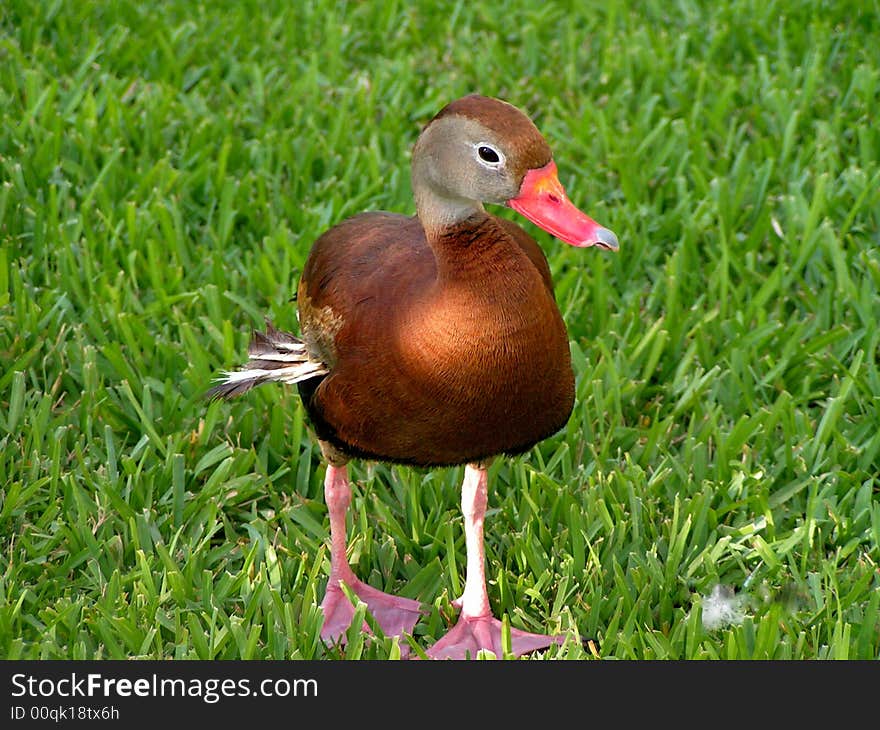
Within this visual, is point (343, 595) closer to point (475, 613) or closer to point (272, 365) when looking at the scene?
point (475, 613)

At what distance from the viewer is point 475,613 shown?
3.38 meters

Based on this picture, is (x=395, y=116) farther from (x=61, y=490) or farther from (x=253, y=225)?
(x=61, y=490)

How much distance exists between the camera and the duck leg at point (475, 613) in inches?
130

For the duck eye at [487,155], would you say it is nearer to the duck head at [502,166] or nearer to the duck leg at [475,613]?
the duck head at [502,166]

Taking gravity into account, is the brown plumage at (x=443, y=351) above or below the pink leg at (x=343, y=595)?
above

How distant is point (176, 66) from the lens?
5.87m

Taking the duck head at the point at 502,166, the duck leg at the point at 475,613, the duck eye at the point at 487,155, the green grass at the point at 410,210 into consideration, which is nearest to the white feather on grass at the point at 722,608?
the green grass at the point at 410,210

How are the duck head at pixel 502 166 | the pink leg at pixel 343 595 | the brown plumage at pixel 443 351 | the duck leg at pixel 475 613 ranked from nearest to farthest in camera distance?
the duck head at pixel 502 166, the brown plumage at pixel 443 351, the duck leg at pixel 475 613, the pink leg at pixel 343 595

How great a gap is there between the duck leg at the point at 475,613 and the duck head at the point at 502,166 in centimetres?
76

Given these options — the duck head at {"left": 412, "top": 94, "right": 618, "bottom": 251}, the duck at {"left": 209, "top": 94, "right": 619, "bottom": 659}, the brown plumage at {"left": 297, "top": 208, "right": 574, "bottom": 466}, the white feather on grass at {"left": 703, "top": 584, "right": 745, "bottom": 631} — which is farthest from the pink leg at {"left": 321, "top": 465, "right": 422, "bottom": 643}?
the duck head at {"left": 412, "top": 94, "right": 618, "bottom": 251}

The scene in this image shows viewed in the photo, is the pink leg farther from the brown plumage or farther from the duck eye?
the duck eye

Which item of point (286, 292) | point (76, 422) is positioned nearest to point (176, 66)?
point (286, 292)

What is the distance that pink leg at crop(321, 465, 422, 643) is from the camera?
342cm

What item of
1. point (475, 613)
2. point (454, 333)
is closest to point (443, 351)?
point (454, 333)
